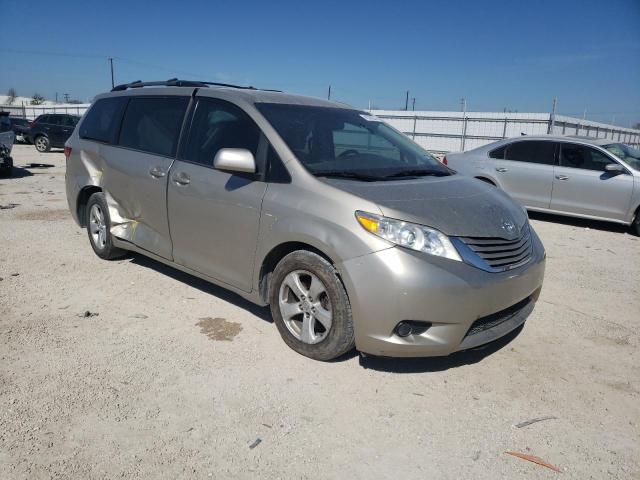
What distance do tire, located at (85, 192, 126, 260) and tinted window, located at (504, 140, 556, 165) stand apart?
7.19m

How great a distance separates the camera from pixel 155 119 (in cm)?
472

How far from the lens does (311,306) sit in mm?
3408

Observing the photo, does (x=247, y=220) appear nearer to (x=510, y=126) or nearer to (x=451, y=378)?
(x=451, y=378)

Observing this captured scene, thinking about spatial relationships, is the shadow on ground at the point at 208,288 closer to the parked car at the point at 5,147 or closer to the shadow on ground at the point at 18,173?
the parked car at the point at 5,147

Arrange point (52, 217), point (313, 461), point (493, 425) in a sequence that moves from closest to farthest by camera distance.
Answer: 1. point (313, 461)
2. point (493, 425)
3. point (52, 217)

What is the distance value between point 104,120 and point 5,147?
932 cm

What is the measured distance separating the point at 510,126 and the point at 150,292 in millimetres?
19766

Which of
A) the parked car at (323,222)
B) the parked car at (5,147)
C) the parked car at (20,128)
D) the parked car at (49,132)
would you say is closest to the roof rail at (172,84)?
the parked car at (323,222)

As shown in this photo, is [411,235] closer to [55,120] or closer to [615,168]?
[615,168]

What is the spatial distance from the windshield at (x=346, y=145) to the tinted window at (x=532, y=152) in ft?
17.7

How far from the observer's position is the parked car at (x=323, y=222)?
9.95 feet

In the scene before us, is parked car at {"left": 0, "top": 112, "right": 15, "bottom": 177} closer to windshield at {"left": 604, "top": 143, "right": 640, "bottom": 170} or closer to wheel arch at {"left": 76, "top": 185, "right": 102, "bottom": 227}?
wheel arch at {"left": 76, "top": 185, "right": 102, "bottom": 227}

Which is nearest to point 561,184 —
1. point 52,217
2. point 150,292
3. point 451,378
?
point 451,378

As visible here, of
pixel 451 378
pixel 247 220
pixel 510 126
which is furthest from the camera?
pixel 510 126
